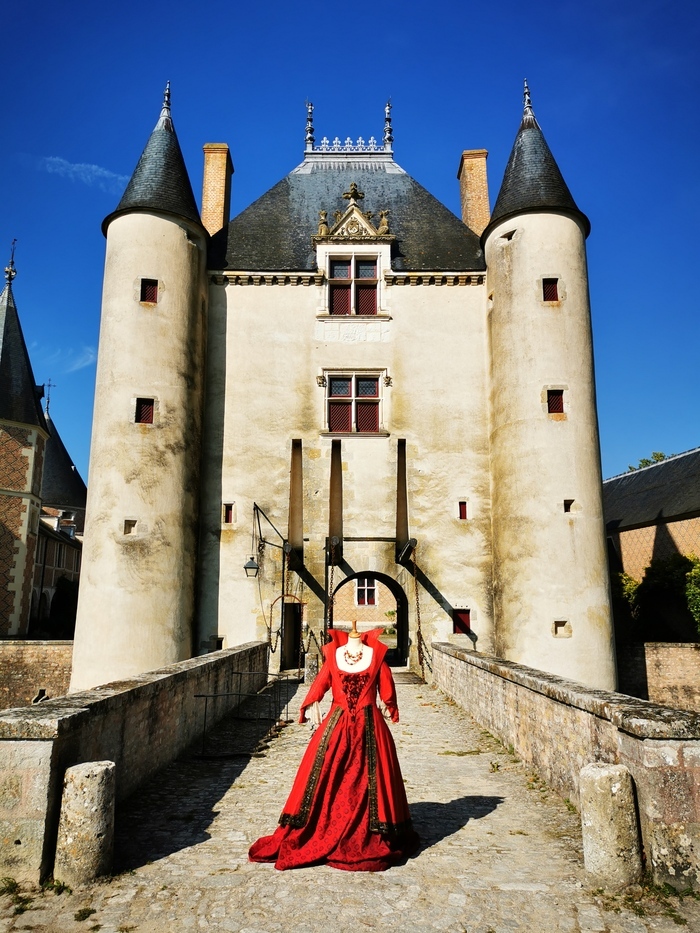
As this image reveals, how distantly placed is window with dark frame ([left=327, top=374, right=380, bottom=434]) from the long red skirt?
12375 millimetres

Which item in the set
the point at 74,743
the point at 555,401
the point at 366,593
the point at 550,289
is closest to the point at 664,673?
the point at 555,401

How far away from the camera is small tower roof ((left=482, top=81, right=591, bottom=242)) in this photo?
1627 centimetres

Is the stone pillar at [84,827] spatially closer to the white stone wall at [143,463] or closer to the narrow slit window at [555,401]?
the white stone wall at [143,463]

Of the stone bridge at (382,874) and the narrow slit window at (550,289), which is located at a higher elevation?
the narrow slit window at (550,289)

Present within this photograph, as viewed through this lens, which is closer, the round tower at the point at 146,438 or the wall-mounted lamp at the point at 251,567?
the round tower at the point at 146,438

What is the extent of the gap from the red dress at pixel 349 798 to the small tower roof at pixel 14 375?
2042 cm

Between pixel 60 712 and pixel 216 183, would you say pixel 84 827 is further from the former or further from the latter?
pixel 216 183

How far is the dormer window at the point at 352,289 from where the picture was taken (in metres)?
17.2

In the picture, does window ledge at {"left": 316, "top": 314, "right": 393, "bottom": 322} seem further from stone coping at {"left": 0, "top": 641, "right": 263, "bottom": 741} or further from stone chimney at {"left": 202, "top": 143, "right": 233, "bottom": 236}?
stone coping at {"left": 0, "top": 641, "right": 263, "bottom": 741}

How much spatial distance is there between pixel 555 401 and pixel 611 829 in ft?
40.6

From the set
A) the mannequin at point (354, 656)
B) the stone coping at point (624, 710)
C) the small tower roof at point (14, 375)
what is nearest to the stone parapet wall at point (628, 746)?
the stone coping at point (624, 710)

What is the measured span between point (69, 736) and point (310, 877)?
63.5 inches

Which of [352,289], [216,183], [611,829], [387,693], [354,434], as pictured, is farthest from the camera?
[216,183]

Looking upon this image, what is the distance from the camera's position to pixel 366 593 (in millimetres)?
32562
